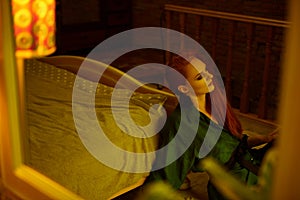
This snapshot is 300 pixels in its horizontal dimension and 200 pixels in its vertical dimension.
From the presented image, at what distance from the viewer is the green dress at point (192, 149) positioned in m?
2.23

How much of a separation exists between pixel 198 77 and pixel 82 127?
2.30 feet

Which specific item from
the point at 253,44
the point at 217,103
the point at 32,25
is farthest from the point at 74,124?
the point at 253,44

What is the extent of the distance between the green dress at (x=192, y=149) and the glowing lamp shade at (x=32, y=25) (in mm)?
1190

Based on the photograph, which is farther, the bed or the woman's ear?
the woman's ear

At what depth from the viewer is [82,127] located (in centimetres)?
237

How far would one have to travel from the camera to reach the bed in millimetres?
2027

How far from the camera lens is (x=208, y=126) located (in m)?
2.26

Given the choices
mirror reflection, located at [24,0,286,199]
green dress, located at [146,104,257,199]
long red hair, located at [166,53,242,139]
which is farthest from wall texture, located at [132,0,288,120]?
green dress, located at [146,104,257,199]

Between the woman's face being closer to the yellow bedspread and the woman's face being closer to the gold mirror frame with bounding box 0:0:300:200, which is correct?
the yellow bedspread

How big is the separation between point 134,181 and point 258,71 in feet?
11.1

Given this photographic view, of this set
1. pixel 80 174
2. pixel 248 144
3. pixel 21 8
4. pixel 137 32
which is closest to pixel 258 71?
pixel 137 32

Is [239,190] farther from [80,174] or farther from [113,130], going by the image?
→ [113,130]

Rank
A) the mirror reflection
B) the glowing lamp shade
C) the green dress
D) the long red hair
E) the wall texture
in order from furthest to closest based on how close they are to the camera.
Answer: the wall texture < the long red hair < the green dress < the mirror reflection < the glowing lamp shade

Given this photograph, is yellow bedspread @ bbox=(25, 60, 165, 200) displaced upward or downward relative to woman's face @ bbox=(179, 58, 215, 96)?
downward
